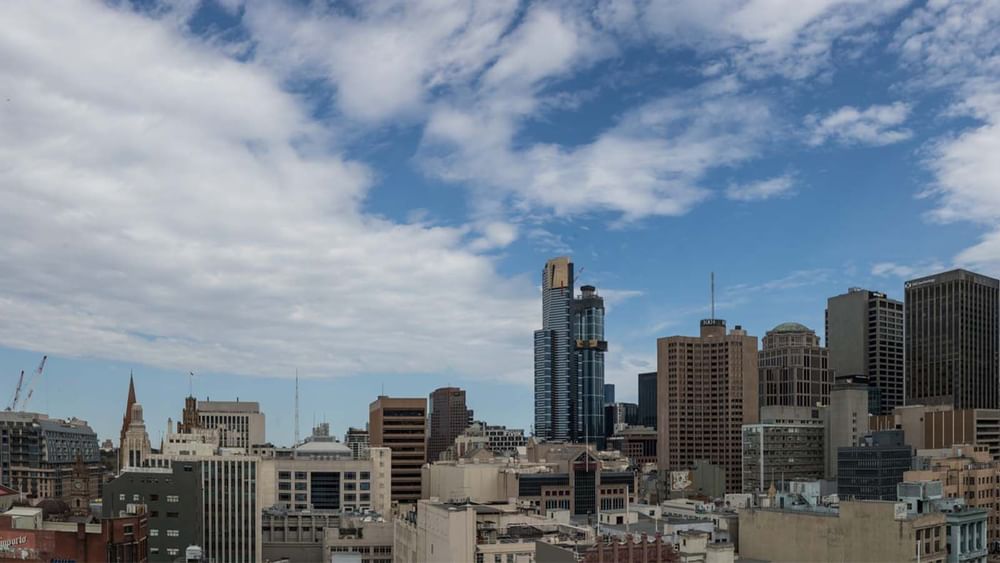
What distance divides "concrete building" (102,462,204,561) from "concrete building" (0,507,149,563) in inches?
1327

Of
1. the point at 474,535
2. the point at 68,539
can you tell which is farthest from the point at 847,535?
the point at 68,539

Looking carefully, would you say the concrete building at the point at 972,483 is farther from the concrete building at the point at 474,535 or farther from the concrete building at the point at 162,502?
the concrete building at the point at 162,502

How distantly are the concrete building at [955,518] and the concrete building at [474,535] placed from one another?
43.9 meters

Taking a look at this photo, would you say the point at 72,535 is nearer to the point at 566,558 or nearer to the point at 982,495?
the point at 566,558

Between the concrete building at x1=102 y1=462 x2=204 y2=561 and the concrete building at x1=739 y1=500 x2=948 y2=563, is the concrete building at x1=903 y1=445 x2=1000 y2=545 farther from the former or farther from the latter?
the concrete building at x1=102 y1=462 x2=204 y2=561

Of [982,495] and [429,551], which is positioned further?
[982,495]

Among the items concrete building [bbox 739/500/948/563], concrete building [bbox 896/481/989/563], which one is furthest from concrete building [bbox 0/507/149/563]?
concrete building [bbox 896/481/989/563]

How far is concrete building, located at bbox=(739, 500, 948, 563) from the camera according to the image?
12794cm

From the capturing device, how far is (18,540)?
99312 millimetres

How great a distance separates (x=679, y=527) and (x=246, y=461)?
79.5m

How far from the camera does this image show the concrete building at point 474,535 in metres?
133

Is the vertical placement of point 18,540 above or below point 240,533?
above

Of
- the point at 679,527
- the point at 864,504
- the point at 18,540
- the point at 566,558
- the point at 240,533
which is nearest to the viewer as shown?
the point at 18,540

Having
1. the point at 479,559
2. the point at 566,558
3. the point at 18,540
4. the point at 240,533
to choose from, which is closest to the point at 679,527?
the point at 479,559
